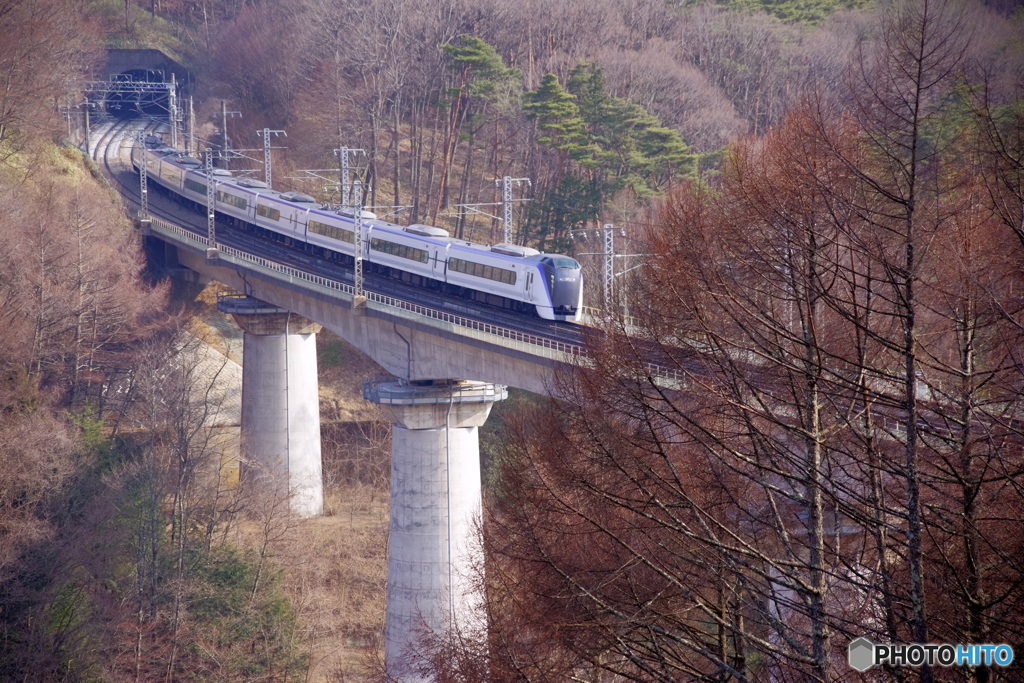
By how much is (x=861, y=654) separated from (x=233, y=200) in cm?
4622

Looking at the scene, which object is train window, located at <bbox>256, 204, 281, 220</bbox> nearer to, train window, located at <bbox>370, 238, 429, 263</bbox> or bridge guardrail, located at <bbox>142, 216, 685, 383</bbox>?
bridge guardrail, located at <bbox>142, 216, 685, 383</bbox>

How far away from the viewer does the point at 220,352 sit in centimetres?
5412

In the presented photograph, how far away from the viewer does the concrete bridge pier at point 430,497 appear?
106 ft

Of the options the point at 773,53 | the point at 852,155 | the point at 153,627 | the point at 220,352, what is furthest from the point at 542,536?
the point at 773,53

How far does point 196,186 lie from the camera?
5375 cm

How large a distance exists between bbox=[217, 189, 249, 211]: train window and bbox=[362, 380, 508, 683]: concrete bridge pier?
19.8m

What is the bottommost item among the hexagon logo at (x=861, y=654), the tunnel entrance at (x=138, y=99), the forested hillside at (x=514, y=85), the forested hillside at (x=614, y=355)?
the hexagon logo at (x=861, y=654)

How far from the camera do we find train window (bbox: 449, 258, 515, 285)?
3581cm

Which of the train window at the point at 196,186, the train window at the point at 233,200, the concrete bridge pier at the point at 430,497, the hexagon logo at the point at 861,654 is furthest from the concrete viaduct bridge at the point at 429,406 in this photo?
the hexagon logo at the point at 861,654

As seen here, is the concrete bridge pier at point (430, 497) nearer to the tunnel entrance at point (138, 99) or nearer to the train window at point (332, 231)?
the train window at point (332, 231)

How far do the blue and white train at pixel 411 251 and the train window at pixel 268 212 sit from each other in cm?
5

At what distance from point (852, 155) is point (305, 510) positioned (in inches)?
1480

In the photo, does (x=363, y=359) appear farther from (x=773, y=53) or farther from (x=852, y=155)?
(x=852, y=155)

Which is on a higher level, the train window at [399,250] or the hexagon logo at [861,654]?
the train window at [399,250]
